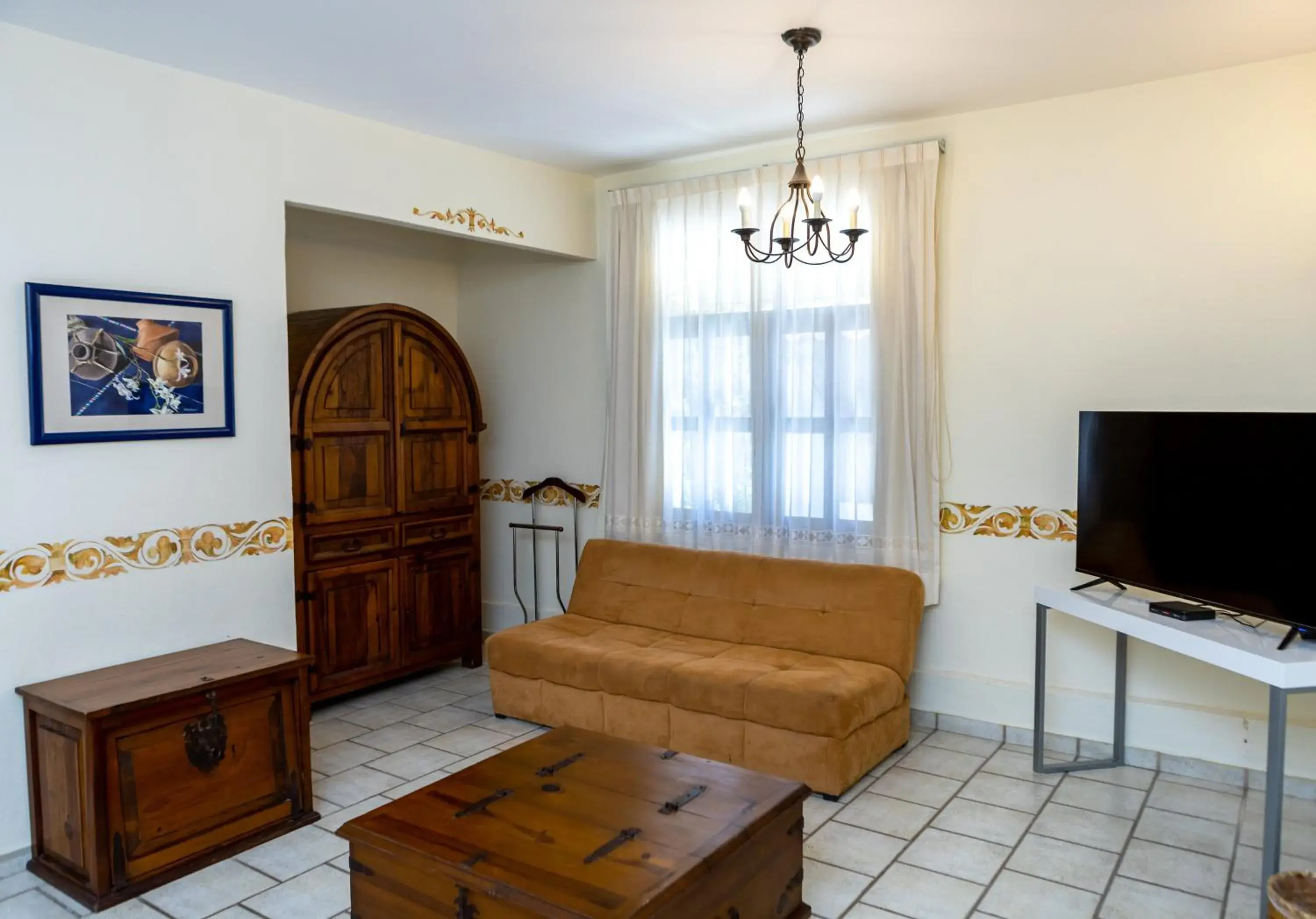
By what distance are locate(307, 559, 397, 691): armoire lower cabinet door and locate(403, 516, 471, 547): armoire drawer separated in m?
0.17

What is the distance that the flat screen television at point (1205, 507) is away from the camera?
2.72 meters

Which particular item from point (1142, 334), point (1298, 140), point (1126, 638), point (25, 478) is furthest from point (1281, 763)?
point (25, 478)

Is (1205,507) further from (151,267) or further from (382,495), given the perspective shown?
(151,267)

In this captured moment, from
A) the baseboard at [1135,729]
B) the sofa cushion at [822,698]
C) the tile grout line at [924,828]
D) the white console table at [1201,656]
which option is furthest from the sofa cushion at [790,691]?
the white console table at [1201,656]

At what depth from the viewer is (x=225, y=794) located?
3025 millimetres

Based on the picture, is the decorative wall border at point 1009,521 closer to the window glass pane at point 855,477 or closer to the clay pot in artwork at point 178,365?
the window glass pane at point 855,477

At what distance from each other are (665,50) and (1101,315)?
206cm

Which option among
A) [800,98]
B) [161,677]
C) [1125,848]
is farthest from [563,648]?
[800,98]

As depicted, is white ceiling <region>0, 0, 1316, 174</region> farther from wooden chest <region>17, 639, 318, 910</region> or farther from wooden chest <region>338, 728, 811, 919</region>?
wooden chest <region>338, 728, 811, 919</region>

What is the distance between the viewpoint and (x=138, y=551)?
10.7 feet

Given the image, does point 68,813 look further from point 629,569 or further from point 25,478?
point 629,569

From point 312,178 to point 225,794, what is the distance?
7.99 ft

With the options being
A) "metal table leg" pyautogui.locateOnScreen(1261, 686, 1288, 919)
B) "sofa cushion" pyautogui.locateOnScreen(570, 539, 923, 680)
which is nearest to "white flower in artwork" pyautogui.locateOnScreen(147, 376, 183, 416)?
"sofa cushion" pyautogui.locateOnScreen(570, 539, 923, 680)

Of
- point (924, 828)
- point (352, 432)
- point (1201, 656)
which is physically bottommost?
point (924, 828)
